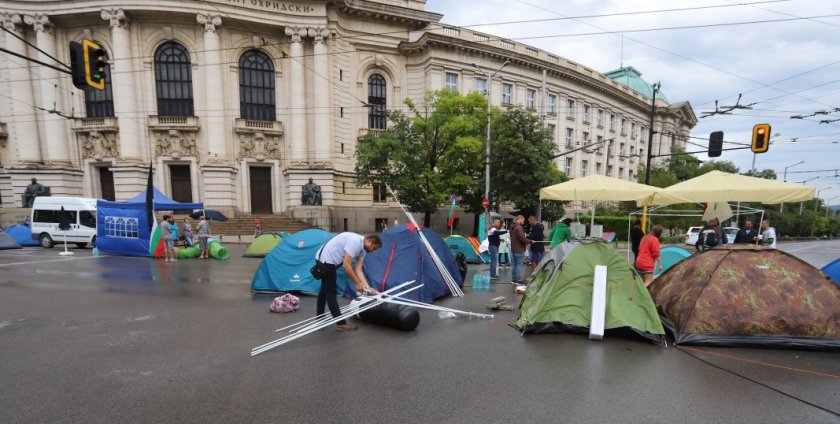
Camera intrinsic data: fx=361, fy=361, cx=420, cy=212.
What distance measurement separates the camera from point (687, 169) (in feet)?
124

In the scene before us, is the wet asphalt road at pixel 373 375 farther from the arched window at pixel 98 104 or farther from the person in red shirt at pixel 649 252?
the arched window at pixel 98 104

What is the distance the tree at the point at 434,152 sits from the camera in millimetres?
21766

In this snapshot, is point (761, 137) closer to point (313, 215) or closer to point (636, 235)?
point (636, 235)

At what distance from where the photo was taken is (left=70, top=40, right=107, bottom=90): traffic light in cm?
952

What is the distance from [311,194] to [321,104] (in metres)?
6.93

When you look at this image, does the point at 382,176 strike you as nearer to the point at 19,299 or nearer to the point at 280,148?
the point at 280,148

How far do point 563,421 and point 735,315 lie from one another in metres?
3.71

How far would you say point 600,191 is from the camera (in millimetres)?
9734

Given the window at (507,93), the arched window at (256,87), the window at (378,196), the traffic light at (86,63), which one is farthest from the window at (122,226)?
the window at (507,93)

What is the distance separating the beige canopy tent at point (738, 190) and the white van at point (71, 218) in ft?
76.5

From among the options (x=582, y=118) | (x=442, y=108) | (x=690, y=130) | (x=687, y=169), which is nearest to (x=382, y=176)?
(x=442, y=108)

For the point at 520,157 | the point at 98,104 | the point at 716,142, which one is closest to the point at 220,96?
the point at 98,104

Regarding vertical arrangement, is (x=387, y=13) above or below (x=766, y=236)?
above

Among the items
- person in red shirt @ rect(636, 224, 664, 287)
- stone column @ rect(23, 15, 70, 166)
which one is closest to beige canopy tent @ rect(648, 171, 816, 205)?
person in red shirt @ rect(636, 224, 664, 287)
